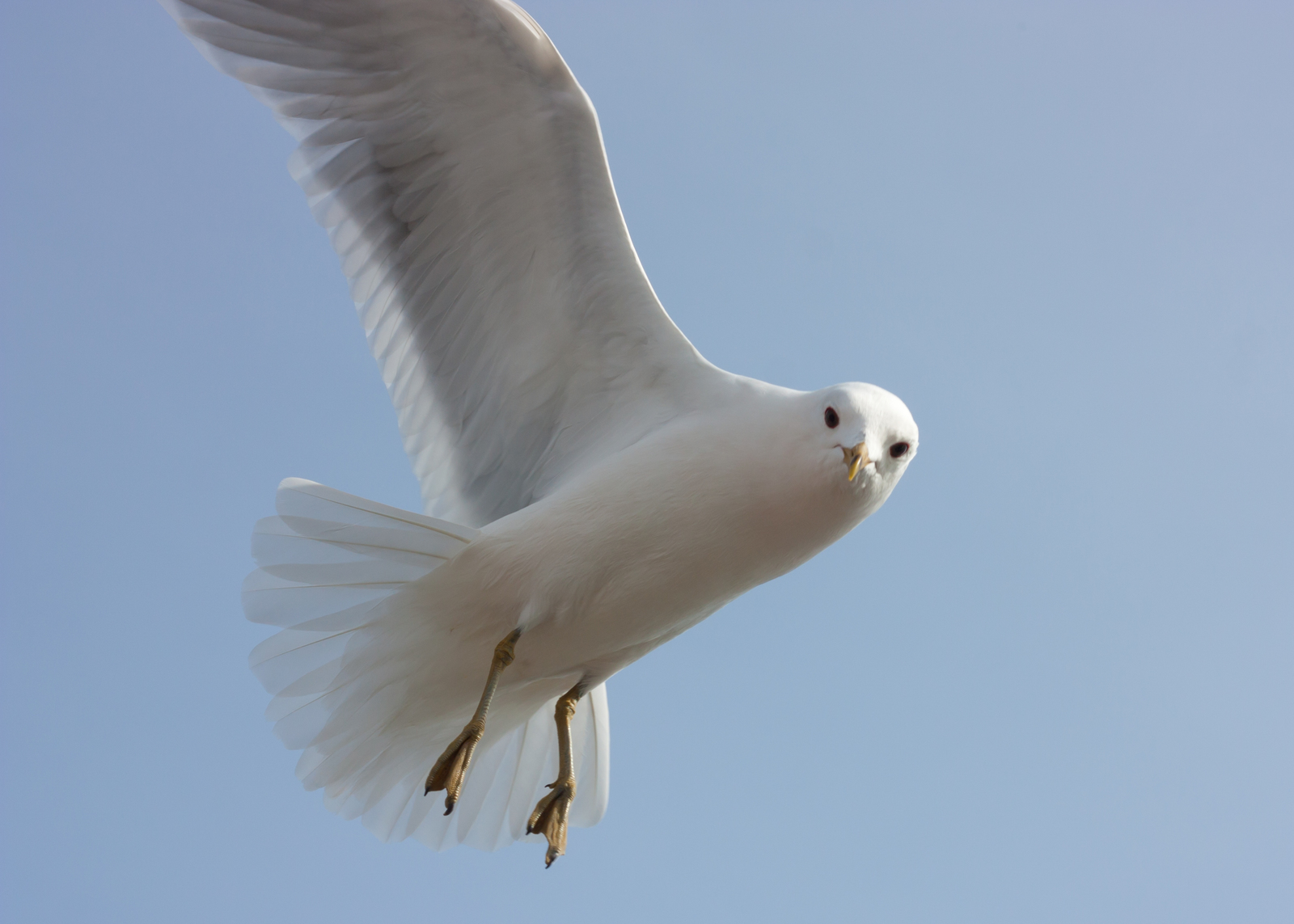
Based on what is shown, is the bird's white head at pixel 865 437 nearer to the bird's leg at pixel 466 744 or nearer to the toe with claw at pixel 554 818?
the bird's leg at pixel 466 744

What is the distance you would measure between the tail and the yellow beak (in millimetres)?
1040

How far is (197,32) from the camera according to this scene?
3533 millimetres

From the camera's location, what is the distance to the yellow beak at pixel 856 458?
Answer: 3.12 meters

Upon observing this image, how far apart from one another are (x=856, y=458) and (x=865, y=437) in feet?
0.20

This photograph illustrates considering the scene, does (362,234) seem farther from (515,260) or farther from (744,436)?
(744,436)

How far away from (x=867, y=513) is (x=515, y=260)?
1258mm

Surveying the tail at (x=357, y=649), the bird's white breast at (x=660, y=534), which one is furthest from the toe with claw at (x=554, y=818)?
the bird's white breast at (x=660, y=534)

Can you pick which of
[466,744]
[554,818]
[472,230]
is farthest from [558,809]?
[472,230]

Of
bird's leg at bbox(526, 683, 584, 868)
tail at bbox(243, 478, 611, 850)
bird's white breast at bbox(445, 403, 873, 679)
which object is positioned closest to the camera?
bird's white breast at bbox(445, 403, 873, 679)

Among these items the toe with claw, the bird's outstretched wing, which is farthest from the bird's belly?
the toe with claw

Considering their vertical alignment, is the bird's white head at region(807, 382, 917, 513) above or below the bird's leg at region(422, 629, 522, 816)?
above

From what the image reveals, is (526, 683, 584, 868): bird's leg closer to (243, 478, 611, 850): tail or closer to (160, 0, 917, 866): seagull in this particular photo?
(160, 0, 917, 866): seagull

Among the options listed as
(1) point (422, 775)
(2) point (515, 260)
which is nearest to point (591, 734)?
(1) point (422, 775)

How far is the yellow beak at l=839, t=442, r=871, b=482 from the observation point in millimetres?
3123
